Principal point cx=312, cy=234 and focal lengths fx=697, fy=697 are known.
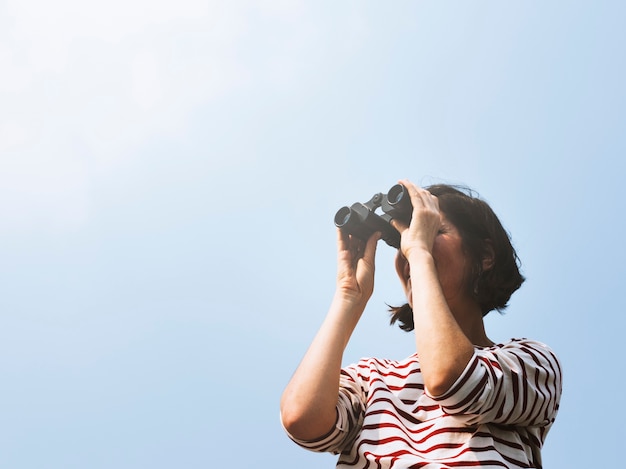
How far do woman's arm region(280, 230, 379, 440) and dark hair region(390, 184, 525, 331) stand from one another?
0.97 ft

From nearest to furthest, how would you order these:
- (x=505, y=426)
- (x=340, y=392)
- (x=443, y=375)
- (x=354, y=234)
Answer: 1. (x=443, y=375)
2. (x=505, y=426)
3. (x=340, y=392)
4. (x=354, y=234)

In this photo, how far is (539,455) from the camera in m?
1.66

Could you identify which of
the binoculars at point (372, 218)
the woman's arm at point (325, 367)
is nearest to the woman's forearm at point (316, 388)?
the woman's arm at point (325, 367)

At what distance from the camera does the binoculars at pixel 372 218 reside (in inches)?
80.1

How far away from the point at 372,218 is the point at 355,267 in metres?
0.16

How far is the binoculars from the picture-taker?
6.68 feet

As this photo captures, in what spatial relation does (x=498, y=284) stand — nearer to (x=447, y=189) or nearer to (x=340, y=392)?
(x=447, y=189)

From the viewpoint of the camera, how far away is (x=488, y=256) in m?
2.06

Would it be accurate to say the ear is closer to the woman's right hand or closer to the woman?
the woman

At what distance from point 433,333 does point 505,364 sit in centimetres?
18

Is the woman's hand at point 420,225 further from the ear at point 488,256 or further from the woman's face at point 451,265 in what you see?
the ear at point 488,256

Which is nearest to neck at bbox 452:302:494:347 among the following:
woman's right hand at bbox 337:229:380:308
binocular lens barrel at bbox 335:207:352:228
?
woman's right hand at bbox 337:229:380:308

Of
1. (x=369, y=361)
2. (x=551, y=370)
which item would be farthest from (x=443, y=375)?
(x=369, y=361)

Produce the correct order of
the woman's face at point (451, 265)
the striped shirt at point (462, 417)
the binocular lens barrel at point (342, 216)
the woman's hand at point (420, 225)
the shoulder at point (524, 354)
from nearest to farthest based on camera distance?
the striped shirt at point (462, 417)
the shoulder at point (524, 354)
the woman's hand at point (420, 225)
the woman's face at point (451, 265)
the binocular lens barrel at point (342, 216)
